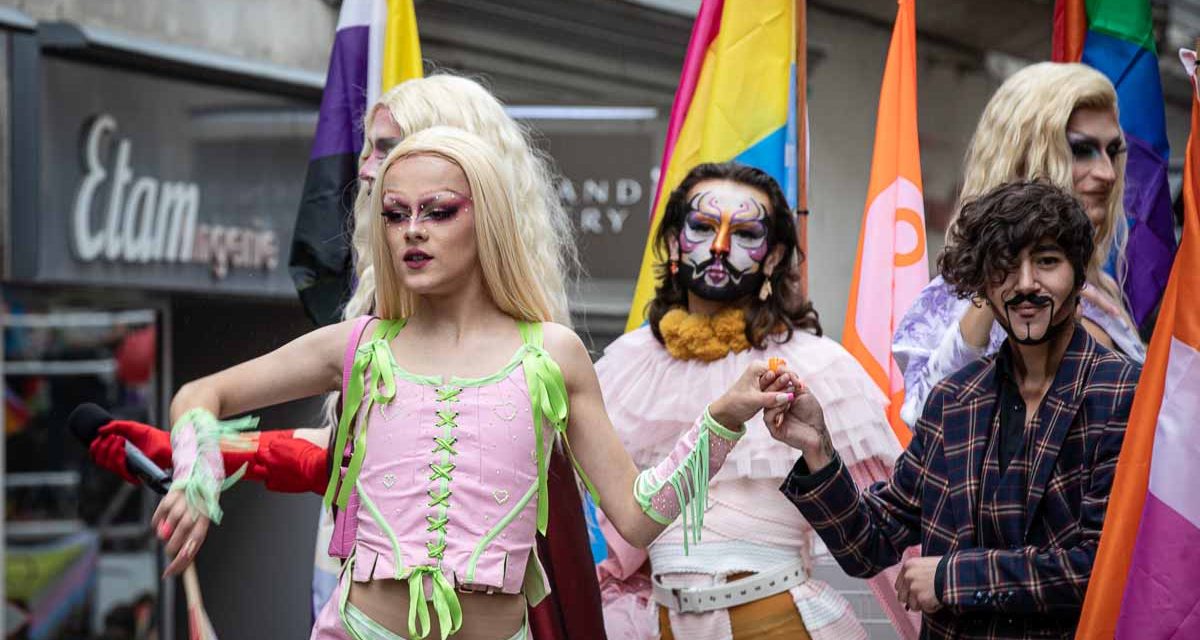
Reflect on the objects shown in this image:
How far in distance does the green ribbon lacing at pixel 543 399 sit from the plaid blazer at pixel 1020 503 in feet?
1.54

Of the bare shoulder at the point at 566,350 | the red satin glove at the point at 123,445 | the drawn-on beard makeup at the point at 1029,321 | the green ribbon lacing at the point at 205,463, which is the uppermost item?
the drawn-on beard makeup at the point at 1029,321

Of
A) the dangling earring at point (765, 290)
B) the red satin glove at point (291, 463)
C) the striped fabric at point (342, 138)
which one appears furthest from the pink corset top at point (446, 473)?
the striped fabric at point (342, 138)

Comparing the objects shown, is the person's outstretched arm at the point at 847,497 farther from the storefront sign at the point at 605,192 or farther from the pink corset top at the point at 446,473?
the storefront sign at the point at 605,192

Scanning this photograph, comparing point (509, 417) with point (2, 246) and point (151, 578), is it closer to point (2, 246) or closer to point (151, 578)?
point (2, 246)

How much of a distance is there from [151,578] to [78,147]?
2.02m

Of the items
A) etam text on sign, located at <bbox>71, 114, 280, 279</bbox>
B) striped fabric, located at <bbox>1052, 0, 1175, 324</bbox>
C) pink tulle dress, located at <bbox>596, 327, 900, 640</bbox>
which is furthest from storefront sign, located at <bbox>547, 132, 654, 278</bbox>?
pink tulle dress, located at <bbox>596, 327, 900, 640</bbox>

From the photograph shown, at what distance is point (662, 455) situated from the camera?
3521mm

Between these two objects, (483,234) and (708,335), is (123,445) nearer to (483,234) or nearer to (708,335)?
(483,234)

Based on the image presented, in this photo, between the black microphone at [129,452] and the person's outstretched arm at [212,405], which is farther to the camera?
the black microphone at [129,452]

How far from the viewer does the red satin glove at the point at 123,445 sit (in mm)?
2834

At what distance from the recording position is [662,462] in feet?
8.46

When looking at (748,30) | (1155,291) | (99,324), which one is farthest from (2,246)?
(1155,291)

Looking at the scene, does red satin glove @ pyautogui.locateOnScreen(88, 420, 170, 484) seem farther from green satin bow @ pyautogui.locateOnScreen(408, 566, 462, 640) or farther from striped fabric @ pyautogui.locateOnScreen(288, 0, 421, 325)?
striped fabric @ pyautogui.locateOnScreen(288, 0, 421, 325)

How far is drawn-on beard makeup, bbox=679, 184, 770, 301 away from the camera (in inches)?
138
